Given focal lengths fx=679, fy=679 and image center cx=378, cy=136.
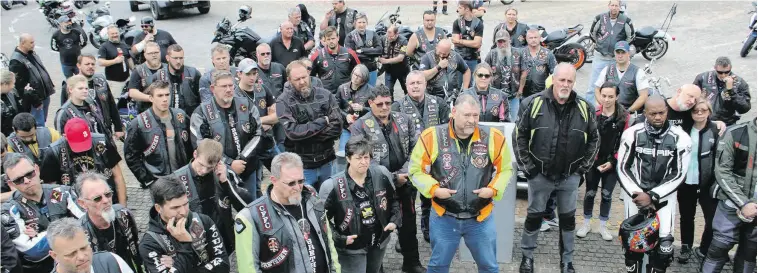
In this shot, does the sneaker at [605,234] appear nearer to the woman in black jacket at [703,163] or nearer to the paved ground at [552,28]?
the paved ground at [552,28]

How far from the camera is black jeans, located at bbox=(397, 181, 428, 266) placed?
6.25m

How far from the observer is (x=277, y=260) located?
Answer: 176 inches

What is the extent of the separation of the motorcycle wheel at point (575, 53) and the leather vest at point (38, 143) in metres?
9.97

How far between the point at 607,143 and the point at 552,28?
12367 millimetres

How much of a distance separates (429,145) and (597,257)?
235cm

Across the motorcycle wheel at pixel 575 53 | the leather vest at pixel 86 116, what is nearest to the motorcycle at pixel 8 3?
the leather vest at pixel 86 116

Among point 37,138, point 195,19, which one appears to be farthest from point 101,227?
point 195,19

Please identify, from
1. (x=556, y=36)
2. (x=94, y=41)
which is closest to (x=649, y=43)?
(x=556, y=36)

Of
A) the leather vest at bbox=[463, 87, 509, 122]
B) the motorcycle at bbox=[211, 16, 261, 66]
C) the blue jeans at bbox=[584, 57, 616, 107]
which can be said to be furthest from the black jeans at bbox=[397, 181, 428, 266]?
the motorcycle at bbox=[211, 16, 261, 66]

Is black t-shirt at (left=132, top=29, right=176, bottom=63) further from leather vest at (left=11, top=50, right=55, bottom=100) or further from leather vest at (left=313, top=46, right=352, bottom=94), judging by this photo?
leather vest at (left=313, top=46, right=352, bottom=94)

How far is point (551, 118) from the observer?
19.8 feet

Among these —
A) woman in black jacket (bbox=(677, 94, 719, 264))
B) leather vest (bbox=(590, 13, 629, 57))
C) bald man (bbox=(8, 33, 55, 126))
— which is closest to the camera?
woman in black jacket (bbox=(677, 94, 719, 264))

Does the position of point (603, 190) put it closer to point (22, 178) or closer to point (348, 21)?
point (22, 178)

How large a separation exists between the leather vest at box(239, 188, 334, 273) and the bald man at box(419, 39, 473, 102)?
461cm
